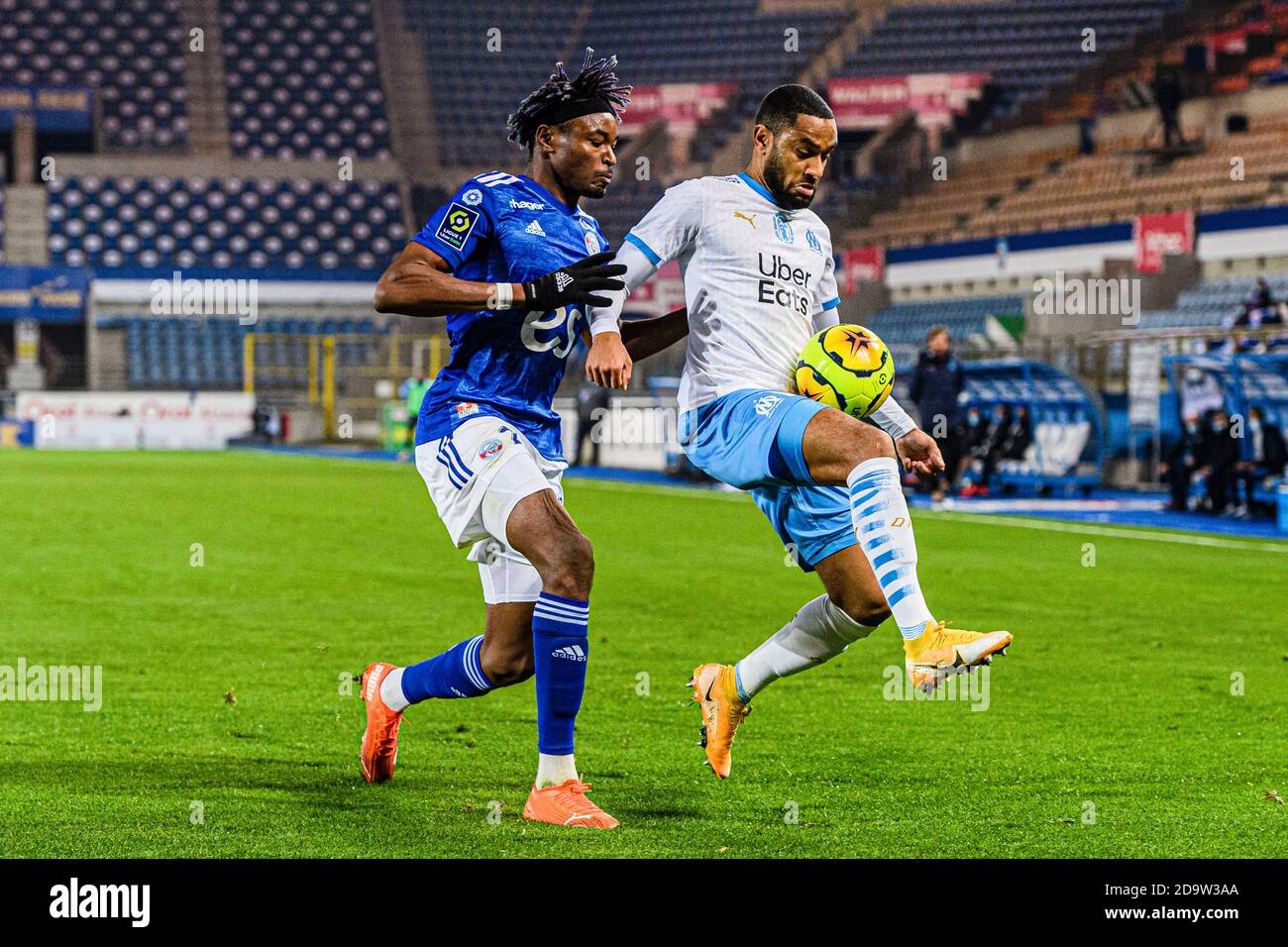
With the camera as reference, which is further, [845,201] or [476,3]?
[476,3]

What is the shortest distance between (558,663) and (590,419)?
24978mm

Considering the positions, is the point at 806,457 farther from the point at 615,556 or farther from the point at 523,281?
the point at 615,556

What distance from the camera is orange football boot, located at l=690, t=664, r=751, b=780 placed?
17.6ft

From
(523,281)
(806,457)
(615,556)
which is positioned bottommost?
(615,556)

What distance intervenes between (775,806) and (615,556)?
29.1ft

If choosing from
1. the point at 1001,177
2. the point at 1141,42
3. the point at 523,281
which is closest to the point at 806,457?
the point at 523,281

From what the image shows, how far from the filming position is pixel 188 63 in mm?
46875

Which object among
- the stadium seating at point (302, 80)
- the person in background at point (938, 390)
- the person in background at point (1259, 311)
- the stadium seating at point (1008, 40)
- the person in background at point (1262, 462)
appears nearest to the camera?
the person in background at point (1262, 462)

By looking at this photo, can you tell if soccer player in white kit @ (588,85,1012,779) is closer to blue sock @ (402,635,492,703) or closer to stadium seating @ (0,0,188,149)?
blue sock @ (402,635,492,703)

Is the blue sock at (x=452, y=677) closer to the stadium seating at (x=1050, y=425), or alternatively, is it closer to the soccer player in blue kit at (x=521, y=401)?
the soccer player in blue kit at (x=521, y=401)

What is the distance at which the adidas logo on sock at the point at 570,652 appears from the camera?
15.4 feet

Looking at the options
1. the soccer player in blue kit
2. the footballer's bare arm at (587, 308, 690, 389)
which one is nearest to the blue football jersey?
the soccer player in blue kit

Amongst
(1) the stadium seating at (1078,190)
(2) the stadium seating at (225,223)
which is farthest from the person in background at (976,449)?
(2) the stadium seating at (225,223)

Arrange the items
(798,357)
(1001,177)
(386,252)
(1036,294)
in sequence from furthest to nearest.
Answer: (386,252), (1001,177), (1036,294), (798,357)
